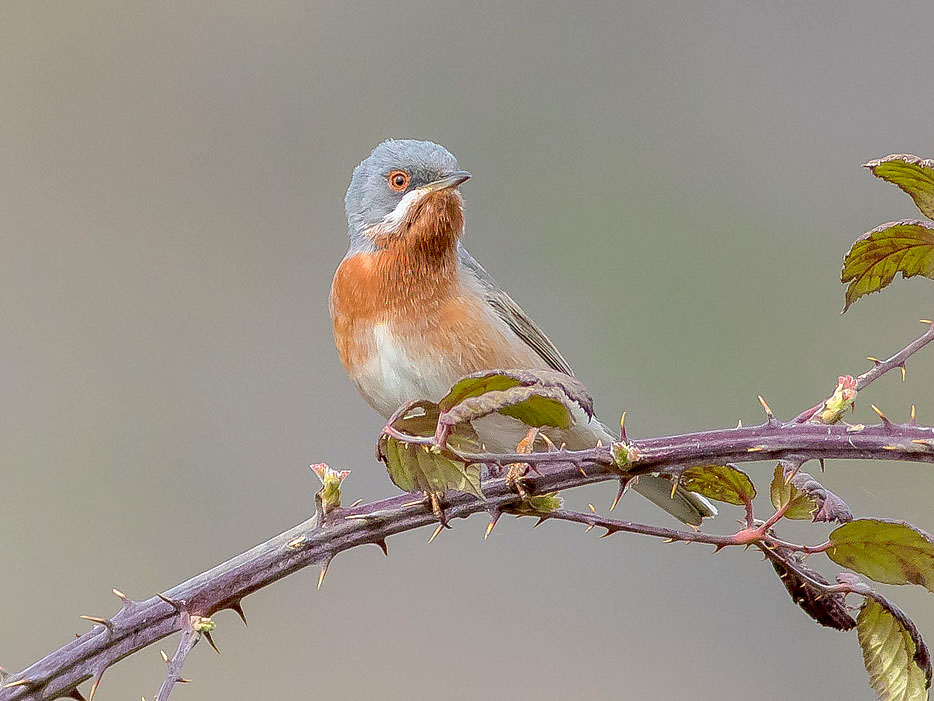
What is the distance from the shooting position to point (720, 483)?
4.59ft

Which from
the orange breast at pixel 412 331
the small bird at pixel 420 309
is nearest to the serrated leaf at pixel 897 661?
the small bird at pixel 420 309

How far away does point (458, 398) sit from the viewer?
1.34 m

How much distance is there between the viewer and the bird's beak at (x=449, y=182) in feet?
10.2

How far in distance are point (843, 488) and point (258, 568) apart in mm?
3037

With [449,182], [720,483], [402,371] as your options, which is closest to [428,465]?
[720,483]

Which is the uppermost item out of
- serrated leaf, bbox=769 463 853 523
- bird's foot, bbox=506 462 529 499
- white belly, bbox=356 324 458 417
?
white belly, bbox=356 324 458 417

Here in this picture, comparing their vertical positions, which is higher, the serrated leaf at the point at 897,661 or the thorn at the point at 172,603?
the thorn at the point at 172,603

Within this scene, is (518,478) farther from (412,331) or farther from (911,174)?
(412,331)

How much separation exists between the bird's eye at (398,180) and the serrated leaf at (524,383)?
204cm

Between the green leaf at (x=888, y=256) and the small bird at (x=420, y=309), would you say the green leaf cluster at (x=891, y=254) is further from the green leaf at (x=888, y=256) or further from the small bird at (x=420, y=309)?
Answer: the small bird at (x=420, y=309)

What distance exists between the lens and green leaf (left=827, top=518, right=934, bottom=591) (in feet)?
4.21

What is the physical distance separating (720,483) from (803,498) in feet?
0.38

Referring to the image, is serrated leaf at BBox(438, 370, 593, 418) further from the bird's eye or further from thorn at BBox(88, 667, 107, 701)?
the bird's eye

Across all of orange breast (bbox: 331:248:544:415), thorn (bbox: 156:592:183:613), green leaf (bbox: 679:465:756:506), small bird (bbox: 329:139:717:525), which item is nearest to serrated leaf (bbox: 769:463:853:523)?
green leaf (bbox: 679:465:756:506)
